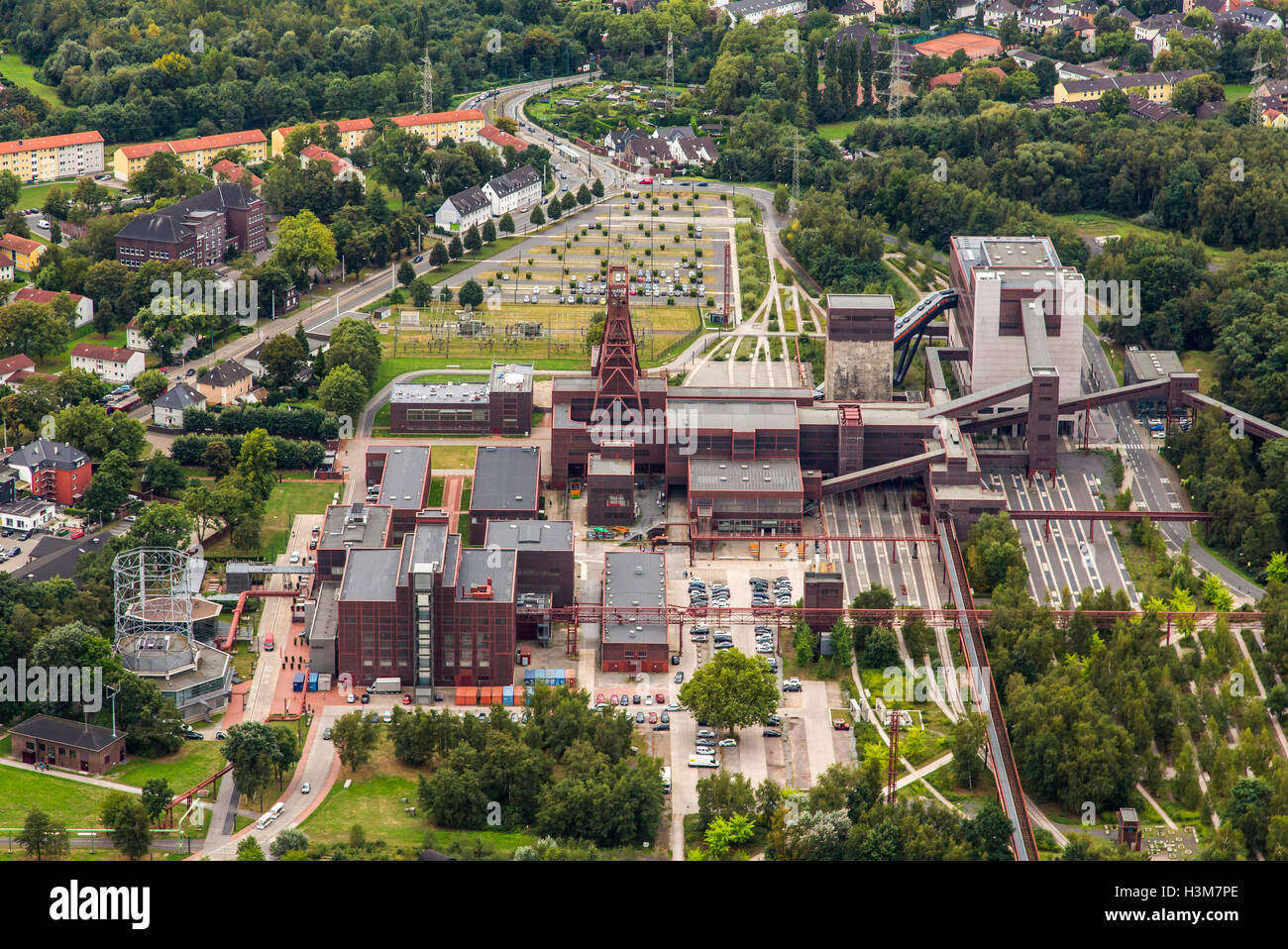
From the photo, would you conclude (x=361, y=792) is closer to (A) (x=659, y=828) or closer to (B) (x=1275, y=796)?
(A) (x=659, y=828)

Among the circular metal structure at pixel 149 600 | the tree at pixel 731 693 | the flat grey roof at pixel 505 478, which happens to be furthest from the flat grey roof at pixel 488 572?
the circular metal structure at pixel 149 600

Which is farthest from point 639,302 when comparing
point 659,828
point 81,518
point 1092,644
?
point 659,828

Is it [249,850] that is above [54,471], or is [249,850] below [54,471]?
above

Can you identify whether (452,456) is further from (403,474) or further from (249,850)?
(249,850)

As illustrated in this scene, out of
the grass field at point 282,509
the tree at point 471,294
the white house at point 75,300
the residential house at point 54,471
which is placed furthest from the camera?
the tree at point 471,294

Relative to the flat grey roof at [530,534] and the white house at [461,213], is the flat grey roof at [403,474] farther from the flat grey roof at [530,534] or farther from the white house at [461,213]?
the white house at [461,213]

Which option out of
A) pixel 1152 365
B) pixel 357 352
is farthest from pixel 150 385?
pixel 1152 365
